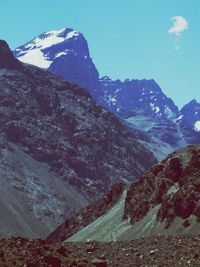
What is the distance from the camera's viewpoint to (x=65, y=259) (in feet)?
138

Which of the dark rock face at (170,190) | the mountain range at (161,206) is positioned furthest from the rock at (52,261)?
the dark rock face at (170,190)

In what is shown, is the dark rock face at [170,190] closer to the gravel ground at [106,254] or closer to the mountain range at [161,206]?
the mountain range at [161,206]

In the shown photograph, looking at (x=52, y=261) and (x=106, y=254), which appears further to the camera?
(x=106, y=254)

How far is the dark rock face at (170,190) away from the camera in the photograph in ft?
495

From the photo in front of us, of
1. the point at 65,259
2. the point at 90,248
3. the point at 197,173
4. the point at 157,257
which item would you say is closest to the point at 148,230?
the point at 197,173

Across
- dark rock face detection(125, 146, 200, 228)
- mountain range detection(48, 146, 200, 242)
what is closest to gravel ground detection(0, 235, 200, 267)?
mountain range detection(48, 146, 200, 242)

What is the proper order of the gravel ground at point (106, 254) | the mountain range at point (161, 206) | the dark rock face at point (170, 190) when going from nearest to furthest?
the gravel ground at point (106, 254), the mountain range at point (161, 206), the dark rock face at point (170, 190)

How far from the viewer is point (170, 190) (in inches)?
6747

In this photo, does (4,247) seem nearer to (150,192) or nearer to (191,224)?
(191,224)

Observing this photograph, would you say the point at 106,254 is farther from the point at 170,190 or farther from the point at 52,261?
the point at 170,190

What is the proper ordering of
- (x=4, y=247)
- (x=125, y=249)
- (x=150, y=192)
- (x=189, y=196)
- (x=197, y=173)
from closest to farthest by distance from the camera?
(x=4, y=247)
(x=125, y=249)
(x=189, y=196)
(x=197, y=173)
(x=150, y=192)

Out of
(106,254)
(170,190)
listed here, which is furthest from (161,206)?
(106,254)

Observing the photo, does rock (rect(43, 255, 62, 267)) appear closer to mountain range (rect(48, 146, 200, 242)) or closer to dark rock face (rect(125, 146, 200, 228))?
mountain range (rect(48, 146, 200, 242))

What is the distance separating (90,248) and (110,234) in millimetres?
103113
